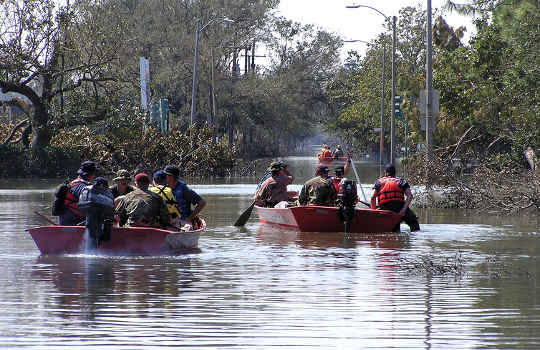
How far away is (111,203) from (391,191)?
745 centimetres

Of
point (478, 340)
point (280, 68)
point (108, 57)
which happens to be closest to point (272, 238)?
point (478, 340)

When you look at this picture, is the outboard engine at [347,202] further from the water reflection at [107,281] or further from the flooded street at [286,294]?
the water reflection at [107,281]

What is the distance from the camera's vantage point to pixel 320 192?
22688 mm

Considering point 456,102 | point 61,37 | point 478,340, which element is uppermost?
point 61,37

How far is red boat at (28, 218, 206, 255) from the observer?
16781 mm

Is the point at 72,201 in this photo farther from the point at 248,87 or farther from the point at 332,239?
the point at 248,87

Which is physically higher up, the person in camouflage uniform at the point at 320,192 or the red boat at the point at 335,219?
the person in camouflage uniform at the point at 320,192

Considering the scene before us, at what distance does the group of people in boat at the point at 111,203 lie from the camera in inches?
646

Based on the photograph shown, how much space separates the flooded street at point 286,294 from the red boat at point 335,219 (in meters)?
0.37

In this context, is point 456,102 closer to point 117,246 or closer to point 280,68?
point 117,246

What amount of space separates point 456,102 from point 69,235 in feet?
96.4

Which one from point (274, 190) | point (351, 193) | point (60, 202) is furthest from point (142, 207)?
point (274, 190)

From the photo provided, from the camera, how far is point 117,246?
17.0 m

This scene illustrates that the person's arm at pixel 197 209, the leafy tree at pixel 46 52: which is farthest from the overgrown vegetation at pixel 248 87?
the person's arm at pixel 197 209
